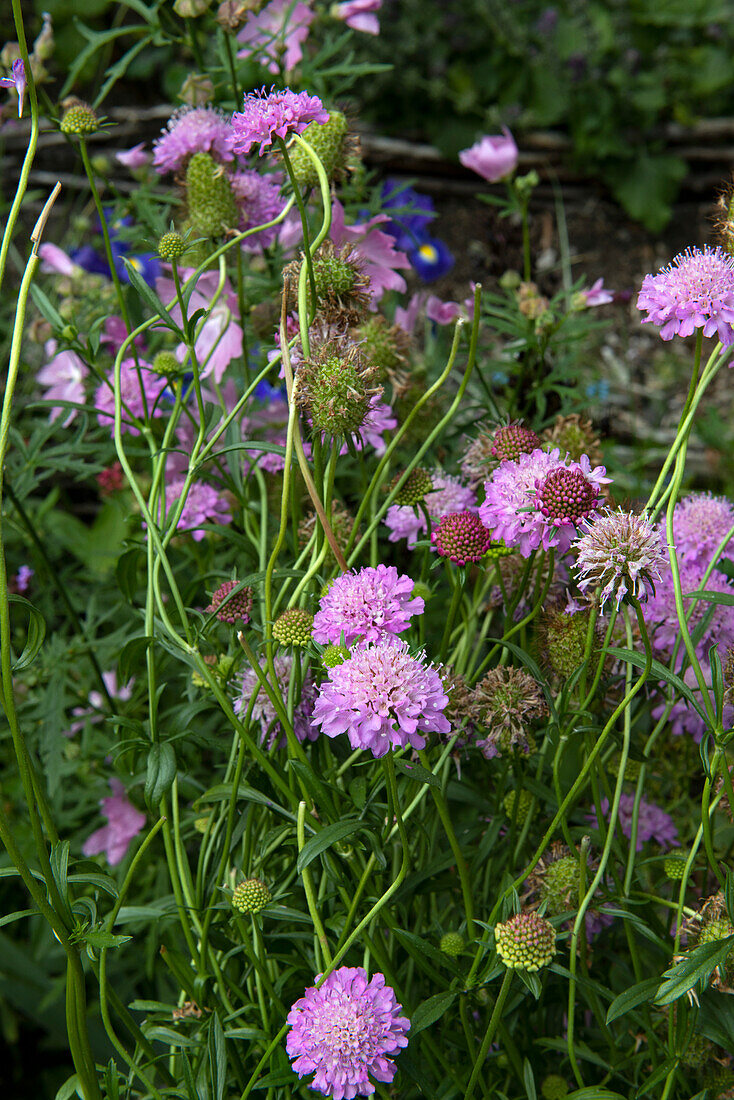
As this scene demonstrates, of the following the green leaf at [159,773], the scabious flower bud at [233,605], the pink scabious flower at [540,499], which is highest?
the pink scabious flower at [540,499]

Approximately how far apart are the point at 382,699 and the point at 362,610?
8cm

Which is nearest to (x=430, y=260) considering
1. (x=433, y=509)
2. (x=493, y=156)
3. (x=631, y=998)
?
(x=493, y=156)

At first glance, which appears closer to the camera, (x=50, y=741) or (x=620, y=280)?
(x=50, y=741)

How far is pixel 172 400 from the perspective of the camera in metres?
1.31

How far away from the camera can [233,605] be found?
32.6 inches

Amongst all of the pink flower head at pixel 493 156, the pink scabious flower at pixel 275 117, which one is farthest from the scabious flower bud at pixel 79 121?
the pink flower head at pixel 493 156

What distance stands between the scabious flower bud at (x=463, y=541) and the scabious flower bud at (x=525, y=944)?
274mm

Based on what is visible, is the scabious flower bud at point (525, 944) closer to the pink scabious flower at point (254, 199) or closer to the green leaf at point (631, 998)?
the green leaf at point (631, 998)

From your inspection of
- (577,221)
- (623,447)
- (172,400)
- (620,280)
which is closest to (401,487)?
(172,400)

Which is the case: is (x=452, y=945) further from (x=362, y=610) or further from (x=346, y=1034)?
(x=362, y=610)

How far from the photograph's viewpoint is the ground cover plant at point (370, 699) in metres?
0.69

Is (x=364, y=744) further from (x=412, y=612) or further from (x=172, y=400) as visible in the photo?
(x=172, y=400)

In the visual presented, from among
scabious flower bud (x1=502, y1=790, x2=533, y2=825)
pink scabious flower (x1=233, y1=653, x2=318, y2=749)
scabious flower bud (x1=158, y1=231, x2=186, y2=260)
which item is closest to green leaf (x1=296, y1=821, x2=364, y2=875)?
pink scabious flower (x1=233, y1=653, x2=318, y2=749)

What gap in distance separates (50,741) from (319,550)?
55 cm
